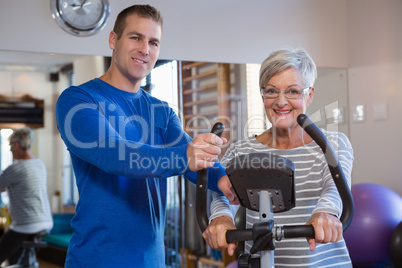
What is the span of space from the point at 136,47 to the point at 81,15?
1920 mm

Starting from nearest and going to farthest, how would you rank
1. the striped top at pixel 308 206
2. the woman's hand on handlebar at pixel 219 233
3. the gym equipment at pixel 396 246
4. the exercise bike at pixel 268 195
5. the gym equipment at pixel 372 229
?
the exercise bike at pixel 268 195
the woman's hand on handlebar at pixel 219 233
the striped top at pixel 308 206
the gym equipment at pixel 396 246
the gym equipment at pixel 372 229

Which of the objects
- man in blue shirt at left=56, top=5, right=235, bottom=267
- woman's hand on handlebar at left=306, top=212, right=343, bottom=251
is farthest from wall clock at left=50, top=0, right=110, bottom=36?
woman's hand on handlebar at left=306, top=212, right=343, bottom=251

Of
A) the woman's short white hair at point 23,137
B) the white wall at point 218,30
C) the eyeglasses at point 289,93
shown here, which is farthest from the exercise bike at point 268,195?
the woman's short white hair at point 23,137

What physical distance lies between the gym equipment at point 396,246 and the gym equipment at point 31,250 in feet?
8.24

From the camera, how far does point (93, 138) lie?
1226 mm

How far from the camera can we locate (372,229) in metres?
2.91

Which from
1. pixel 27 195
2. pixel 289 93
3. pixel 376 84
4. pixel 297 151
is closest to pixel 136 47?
pixel 289 93

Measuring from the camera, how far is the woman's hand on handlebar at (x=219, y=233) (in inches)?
50.0

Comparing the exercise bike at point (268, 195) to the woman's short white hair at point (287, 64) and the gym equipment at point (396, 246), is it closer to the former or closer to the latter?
the woman's short white hair at point (287, 64)

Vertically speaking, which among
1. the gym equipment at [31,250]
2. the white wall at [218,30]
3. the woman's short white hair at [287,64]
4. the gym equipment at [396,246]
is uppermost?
the white wall at [218,30]

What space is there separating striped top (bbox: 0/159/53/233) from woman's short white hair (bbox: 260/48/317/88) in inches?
95.4

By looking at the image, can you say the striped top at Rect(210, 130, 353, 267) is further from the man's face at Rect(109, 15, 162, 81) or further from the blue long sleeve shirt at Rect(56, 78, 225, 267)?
the man's face at Rect(109, 15, 162, 81)

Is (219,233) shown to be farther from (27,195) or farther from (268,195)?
(27,195)

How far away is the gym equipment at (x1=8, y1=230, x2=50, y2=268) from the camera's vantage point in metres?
3.97
